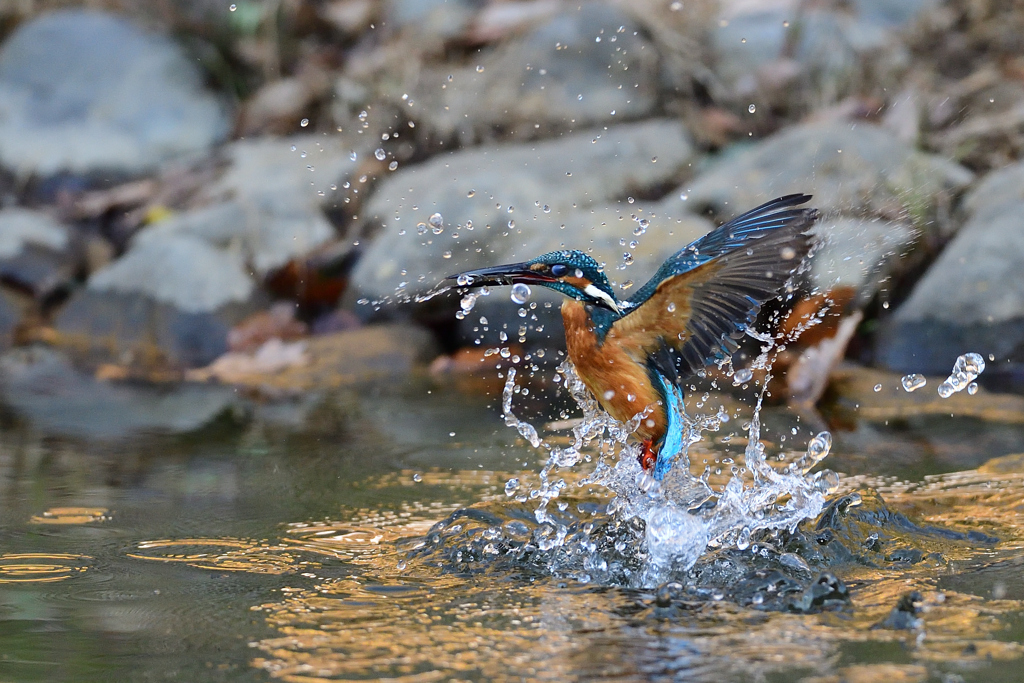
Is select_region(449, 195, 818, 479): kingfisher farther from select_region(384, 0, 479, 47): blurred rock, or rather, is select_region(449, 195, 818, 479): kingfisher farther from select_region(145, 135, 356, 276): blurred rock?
select_region(384, 0, 479, 47): blurred rock

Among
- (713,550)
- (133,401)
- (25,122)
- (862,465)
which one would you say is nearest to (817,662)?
(713,550)

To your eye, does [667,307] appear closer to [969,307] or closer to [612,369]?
[612,369]

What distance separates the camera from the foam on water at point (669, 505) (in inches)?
127

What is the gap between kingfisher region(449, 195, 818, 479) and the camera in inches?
124

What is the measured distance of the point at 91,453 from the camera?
4840mm

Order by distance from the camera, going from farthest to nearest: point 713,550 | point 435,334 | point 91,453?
point 435,334
point 91,453
point 713,550

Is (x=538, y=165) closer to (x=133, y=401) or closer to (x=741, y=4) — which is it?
(x=741, y=4)

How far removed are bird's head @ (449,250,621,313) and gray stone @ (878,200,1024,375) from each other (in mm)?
3131

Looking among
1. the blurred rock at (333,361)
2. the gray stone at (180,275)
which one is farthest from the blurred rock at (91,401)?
the gray stone at (180,275)

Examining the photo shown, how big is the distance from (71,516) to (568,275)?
1739 millimetres

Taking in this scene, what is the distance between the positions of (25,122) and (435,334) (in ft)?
12.6

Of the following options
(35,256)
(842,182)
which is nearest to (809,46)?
(842,182)

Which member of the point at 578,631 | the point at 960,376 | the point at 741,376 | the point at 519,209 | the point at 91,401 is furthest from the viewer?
the point at 519,209

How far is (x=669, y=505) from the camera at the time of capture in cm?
338
